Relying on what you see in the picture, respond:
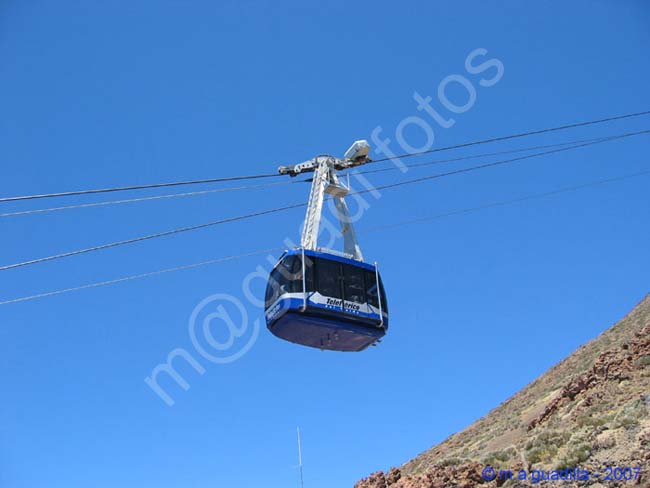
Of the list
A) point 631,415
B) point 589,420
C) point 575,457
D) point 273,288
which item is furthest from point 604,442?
point 273,288

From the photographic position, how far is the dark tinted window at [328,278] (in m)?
23.9

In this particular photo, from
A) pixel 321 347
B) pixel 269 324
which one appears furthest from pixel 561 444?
pixel 269 324

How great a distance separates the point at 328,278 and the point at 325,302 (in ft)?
3.17

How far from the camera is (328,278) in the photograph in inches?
953

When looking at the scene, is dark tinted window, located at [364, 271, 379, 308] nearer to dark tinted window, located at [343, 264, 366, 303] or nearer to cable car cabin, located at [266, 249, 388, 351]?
cable car cabin, located at [266, 249, 388, 351]

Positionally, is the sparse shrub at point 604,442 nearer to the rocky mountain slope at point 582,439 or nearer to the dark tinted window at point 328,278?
the rocky mountain slope at point 582,439

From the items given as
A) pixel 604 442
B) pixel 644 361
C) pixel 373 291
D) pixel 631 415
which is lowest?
pixel 604 442

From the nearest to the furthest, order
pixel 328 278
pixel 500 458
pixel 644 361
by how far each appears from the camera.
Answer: pixel 328 278, pixel 500 458, pixel 644 361

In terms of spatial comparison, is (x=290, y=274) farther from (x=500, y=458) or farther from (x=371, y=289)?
(x=500, y=458)

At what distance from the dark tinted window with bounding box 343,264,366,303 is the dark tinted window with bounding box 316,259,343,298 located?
292 mm

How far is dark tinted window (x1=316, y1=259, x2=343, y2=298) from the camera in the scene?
23.9 metres

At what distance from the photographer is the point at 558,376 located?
2114 inches

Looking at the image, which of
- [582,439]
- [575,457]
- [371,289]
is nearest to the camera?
[575,457]

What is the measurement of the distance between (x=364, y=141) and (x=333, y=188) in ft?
8.17
